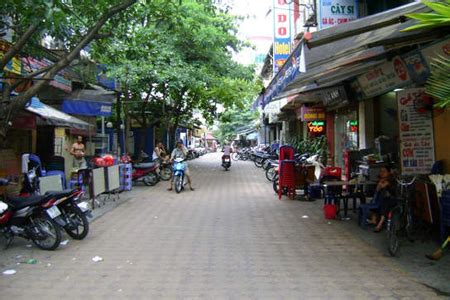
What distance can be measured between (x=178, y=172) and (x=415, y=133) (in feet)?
25.8

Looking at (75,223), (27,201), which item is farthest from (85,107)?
(27,201)

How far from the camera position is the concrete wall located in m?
7.59

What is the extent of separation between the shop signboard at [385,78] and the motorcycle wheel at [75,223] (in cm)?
558

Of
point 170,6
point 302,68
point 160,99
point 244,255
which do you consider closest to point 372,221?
point 244,255

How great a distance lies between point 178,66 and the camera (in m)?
18.3

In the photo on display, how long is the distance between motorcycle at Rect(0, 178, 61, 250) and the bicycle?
469 centimetres

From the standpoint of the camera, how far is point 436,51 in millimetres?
6219

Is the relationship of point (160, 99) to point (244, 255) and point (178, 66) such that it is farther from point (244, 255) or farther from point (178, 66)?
point (244, 255)

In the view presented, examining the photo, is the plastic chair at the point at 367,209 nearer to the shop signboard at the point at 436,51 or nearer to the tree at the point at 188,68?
the shop signboard at the point at 436,51

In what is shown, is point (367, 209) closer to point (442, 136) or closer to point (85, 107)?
point (442, 136)

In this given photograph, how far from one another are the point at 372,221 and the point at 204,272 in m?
4.07

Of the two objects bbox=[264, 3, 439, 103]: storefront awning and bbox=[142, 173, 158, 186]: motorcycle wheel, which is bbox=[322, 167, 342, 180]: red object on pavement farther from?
bbox=[142, 173, 158, 186]: motorcycle wheel

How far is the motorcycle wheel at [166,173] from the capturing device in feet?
60.0

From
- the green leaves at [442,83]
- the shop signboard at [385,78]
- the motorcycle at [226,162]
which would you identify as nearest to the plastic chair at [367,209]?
the shop signboard at [385,78]
